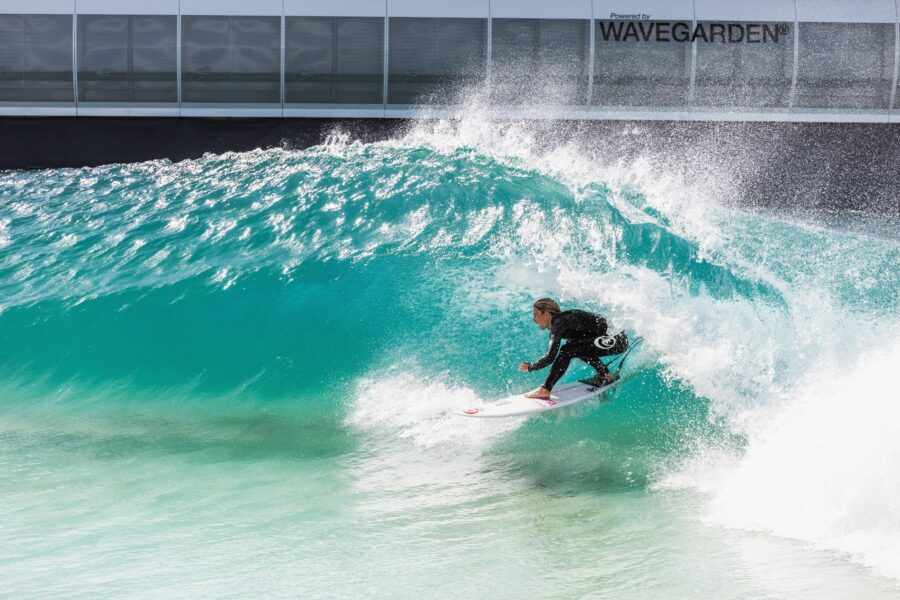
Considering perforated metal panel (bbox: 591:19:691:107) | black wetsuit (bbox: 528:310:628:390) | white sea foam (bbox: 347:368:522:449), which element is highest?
perforated metal panel (bbox: 591:19:691:107)

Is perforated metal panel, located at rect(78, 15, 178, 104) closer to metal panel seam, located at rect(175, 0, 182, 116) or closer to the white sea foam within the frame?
metal panel seam, located at rect(175, 0, 182, 116)

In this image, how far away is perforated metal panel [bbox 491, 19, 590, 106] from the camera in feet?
45.1

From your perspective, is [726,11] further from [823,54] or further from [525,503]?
[525,503]

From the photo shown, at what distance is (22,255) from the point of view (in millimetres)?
10352

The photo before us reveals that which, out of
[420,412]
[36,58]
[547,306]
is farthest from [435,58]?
[547,306]

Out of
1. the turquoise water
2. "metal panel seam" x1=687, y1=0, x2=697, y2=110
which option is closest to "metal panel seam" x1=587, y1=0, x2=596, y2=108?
→ "metal panel seam" x1=687, y1=0, x2=697, y2=110

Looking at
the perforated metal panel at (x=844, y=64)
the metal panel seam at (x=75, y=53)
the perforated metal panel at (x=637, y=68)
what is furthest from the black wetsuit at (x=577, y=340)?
the metal panel seam at (x=75, y=53)

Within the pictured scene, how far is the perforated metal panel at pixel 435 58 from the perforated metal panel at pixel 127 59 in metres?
3.37

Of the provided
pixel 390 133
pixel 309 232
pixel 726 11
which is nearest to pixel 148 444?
pixel 309 232

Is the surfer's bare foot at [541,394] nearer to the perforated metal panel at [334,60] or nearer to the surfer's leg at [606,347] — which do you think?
the surfer's leg at [606,347]

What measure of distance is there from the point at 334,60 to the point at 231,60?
156 cm

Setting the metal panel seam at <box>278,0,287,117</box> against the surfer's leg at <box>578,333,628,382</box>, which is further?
the metal panel seam at <box>278,0,287,117</box>

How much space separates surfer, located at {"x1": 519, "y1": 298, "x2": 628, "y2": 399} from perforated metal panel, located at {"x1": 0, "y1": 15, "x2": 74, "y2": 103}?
10.8 meters

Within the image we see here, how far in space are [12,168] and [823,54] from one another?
12.6 meters
